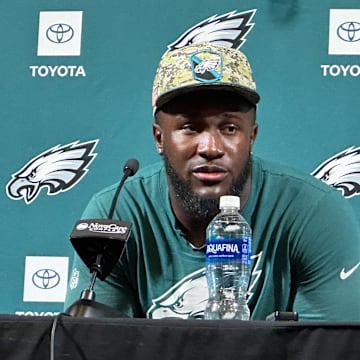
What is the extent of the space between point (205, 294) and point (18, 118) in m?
0.92

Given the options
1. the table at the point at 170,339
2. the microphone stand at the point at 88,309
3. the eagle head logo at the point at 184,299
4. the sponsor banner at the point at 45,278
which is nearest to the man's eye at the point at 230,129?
the eagle head logo at the point at 184,299

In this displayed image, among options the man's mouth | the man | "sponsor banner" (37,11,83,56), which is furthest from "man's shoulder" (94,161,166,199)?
"sponsor banner" (37,11,83,56)

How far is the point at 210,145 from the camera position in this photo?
1.63m

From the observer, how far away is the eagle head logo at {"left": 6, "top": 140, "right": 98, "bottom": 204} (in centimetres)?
234

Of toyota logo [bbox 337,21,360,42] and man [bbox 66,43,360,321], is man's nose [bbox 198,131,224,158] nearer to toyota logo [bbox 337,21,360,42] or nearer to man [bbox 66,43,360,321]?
man [bbox 66,43,360,321]

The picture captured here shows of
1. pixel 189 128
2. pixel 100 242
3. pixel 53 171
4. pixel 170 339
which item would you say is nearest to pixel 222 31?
pixel 53 171

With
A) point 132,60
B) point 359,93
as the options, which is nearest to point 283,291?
point 359,93

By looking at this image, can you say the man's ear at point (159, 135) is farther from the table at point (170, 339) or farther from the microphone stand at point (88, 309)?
the table at point (170, 339)

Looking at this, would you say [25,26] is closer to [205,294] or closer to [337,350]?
[205,294]

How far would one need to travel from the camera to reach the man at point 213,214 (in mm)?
1626

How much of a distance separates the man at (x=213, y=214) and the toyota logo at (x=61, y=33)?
28.5 inches

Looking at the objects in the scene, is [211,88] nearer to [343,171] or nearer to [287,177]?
[287,177]

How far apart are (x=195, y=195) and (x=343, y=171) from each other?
2.18 ft

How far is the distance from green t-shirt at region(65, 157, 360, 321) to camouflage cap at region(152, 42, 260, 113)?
0.78 ft
